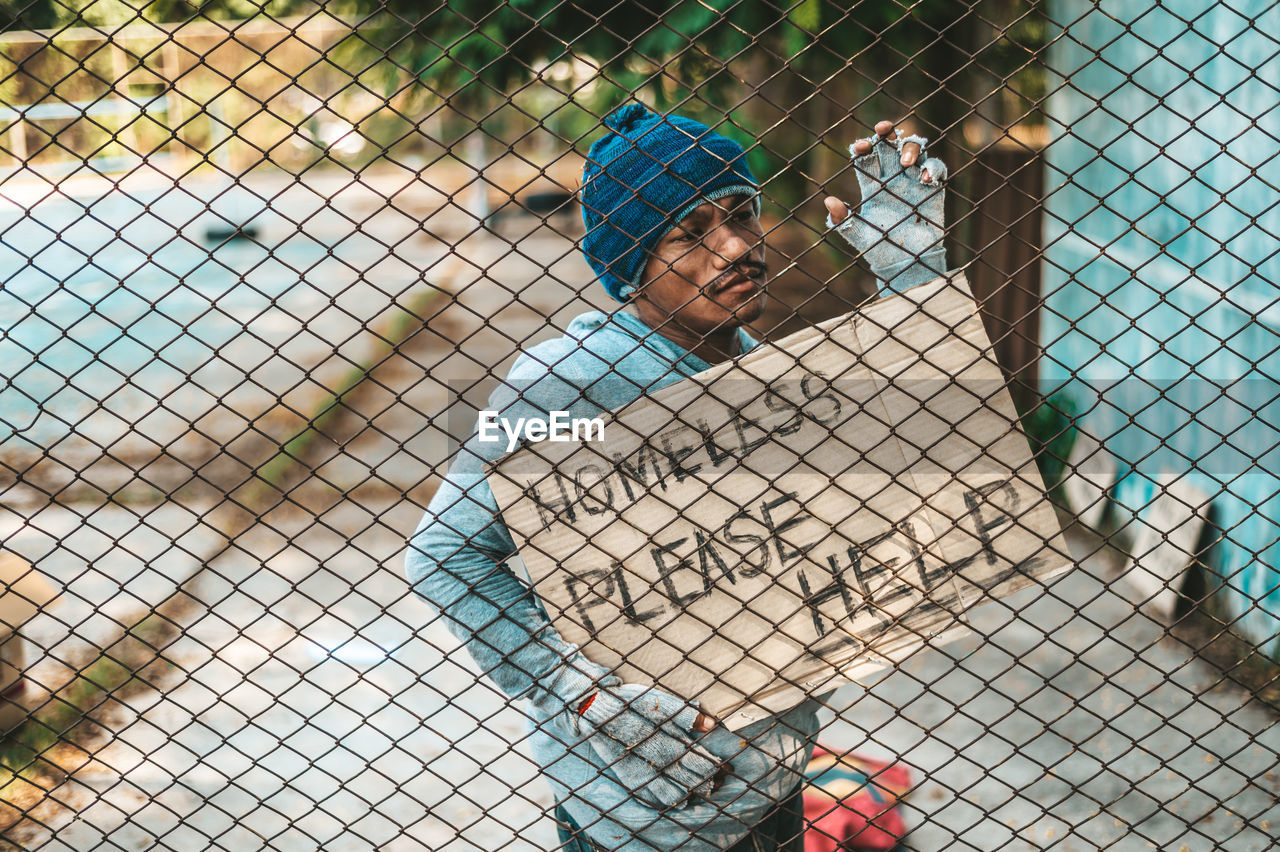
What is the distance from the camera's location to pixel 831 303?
408 inches

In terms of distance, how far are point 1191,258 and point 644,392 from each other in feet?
12.6

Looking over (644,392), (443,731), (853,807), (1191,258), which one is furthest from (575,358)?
(1191,258)

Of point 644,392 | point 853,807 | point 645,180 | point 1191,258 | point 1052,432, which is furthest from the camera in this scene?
point 1052,432

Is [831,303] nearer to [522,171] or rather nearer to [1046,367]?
[1046,367]

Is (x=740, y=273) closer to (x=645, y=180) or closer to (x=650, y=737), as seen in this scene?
(x=645, y=180)

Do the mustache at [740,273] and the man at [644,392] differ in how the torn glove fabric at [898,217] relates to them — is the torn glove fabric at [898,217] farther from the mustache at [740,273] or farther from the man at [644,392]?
the mustache at [740,273]

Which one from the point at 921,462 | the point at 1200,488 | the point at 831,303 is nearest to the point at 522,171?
the point at 831,303

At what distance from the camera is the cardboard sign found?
5.85 feet

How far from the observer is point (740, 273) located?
1809 mm

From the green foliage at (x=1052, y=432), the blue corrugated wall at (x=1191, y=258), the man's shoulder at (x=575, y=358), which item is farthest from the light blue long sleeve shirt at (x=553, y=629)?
the green foliage at (x=1052, y=432)

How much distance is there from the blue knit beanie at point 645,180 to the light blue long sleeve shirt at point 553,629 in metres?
0.14

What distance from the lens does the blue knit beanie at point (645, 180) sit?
5.95 ft

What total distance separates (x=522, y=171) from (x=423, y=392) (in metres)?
16.5

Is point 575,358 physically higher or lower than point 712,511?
higher
